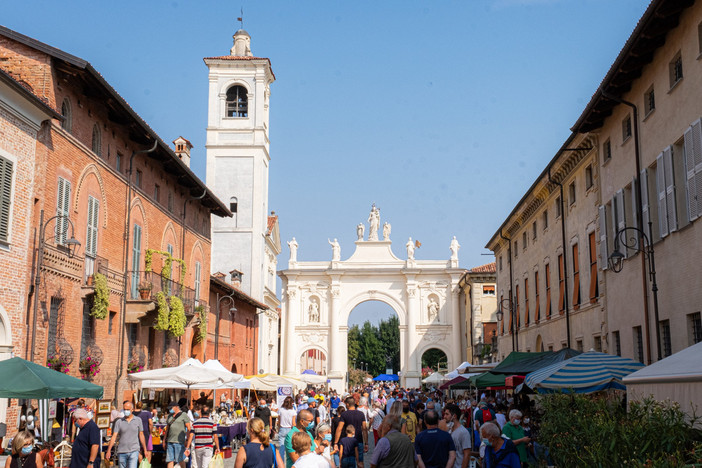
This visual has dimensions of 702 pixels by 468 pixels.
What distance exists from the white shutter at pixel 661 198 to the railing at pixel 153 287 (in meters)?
15.3

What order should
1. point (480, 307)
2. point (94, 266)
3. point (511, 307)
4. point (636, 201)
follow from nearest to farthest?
point (636, 201)
point (94, 266)
point (511, 307)
point (480, 307)

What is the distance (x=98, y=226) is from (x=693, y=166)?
15255 mm

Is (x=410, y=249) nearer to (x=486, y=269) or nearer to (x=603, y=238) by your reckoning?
(x=486, y=269)

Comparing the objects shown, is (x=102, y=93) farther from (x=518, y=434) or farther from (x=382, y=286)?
(x=382, y=286)

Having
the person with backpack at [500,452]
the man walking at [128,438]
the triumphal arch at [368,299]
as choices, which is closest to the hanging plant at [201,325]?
the man walking at [128,438]

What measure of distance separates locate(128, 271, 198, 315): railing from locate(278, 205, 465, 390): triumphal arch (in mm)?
40671

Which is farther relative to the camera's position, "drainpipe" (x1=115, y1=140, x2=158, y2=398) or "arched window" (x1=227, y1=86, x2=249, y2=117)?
"arched window" (x1=227, y1=86, x2=249, y2=117)

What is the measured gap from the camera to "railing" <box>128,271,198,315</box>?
24.6 meters

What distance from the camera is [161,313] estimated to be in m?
25.6

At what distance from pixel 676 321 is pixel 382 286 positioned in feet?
181

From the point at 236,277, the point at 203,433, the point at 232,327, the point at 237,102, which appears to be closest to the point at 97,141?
the point at 203,433

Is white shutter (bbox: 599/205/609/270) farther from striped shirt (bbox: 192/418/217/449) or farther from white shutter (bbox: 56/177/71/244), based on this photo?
white shutter (bbox: 56/177/71/244)

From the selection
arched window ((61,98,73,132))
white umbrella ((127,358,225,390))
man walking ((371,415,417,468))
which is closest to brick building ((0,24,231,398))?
arched window ((61,98,73,132))

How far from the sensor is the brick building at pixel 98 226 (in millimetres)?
17828
